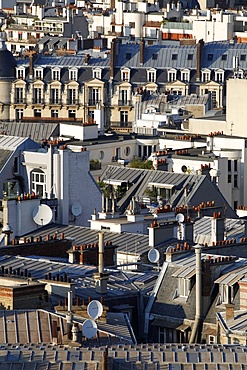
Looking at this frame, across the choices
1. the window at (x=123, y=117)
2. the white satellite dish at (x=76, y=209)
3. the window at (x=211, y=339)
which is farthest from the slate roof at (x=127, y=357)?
the window at (x=123, y=117)

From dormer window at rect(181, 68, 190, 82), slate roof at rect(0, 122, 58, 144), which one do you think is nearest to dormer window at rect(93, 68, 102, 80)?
dormer window at rect(181, 68, 190, 82)

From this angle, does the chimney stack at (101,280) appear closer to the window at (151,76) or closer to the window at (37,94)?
the window at (37,94)

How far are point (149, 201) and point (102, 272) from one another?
77.6 feet

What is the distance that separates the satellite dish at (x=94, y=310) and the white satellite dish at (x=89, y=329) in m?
1.63

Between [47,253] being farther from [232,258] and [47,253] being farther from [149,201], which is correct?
[149,201]

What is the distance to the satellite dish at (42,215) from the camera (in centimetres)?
6312

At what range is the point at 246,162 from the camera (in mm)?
86500

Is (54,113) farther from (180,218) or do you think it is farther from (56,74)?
(180,218)

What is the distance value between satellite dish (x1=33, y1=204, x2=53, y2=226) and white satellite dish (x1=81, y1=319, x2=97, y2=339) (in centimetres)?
2006

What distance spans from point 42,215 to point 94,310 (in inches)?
737

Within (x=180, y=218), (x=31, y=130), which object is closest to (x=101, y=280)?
(x=180, y=218)

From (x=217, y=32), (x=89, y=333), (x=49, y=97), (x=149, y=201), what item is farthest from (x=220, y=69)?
(x=89, y=333)

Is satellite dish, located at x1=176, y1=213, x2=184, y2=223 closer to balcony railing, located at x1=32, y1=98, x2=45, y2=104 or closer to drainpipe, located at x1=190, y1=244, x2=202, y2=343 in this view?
drainpipe, located at x1=190, y1=244, x2=202, y2=343

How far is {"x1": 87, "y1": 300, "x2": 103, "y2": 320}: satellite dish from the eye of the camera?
44847 mm
